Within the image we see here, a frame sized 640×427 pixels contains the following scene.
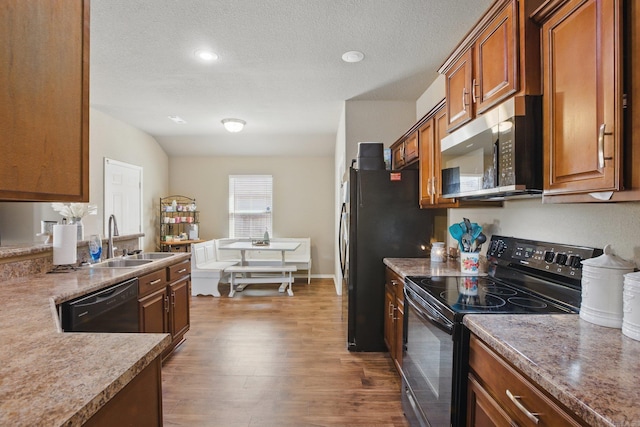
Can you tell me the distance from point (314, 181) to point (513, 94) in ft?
16.4

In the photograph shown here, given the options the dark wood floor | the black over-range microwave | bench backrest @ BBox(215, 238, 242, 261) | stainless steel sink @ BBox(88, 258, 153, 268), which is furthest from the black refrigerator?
bench backrest @ BBox(215, 238, 242, 261)

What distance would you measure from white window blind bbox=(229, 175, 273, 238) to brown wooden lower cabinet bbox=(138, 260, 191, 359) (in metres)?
3.12

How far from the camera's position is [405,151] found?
3084 mm

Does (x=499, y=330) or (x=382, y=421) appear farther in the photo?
(x=382, y=421)

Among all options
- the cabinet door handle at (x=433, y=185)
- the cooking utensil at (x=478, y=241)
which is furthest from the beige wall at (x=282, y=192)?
the cooking utensil at (x=478, y=241)

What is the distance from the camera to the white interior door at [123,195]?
14.9 ft

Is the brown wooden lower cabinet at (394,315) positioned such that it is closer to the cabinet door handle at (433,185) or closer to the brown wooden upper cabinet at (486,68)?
the cabinet door handle at (433,185)

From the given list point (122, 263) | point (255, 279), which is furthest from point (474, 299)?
point (255, 279)

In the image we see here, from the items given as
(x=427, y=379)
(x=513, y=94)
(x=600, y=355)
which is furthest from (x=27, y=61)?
(x=427, y=379)

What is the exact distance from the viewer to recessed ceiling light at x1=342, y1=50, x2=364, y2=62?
275 centimetres

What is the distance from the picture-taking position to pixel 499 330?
1.14m

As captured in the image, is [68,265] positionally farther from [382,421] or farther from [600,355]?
[600,355]

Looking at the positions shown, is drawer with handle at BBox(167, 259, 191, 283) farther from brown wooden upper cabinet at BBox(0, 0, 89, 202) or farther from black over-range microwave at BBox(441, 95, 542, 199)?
black over-range microwave at BBox(441, 95, 542, 199)

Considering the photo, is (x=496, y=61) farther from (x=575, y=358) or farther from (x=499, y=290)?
(x=575, y=358)
